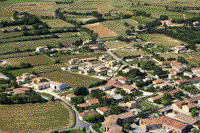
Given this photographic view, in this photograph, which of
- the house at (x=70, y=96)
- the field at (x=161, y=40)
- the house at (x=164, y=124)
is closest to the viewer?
the house at (x=164, y=124)

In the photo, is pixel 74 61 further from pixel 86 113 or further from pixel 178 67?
pixel 86 113

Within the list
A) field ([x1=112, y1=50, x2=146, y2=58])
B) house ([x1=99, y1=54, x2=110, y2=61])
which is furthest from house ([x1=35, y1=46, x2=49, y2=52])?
field ([x1=112, y1=50, x2=146, y2=58])

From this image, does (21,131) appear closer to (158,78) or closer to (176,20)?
(158,78)

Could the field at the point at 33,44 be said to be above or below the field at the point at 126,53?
above

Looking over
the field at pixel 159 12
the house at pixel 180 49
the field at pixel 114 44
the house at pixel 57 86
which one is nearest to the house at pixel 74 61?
the house at pixel 57 86

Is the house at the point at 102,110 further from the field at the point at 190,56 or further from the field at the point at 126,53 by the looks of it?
the field at the point at 190,56

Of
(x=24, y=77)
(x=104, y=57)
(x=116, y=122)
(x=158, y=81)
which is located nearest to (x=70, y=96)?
(x=116, y=122)

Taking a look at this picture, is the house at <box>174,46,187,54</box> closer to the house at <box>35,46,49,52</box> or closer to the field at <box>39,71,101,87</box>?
the field at <box>39,71,101,87</box>

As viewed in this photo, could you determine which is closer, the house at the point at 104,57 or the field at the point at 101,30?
the house at the point at 104,57
